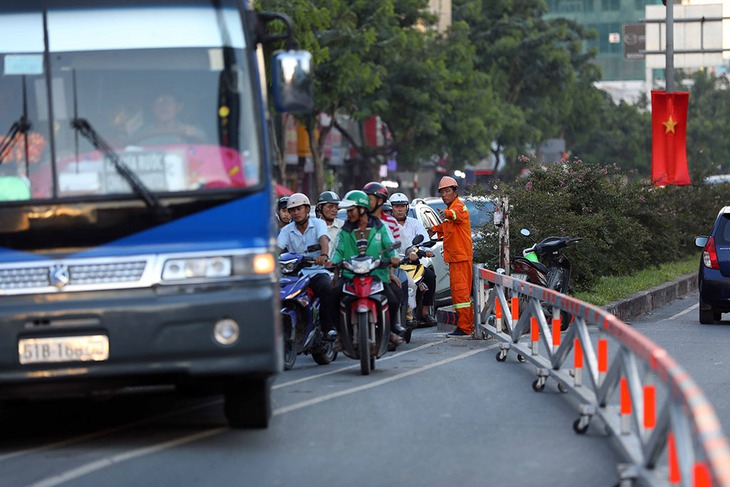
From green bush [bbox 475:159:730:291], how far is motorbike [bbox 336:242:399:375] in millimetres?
7819

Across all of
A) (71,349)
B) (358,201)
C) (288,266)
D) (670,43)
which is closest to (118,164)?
(71,349)

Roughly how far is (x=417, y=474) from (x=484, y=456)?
28.4 inches

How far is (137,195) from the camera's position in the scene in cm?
941

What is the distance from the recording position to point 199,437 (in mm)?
10086

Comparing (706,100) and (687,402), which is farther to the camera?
(706,100)

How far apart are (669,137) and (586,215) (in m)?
10.1

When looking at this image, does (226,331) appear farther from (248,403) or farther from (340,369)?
(340,369)

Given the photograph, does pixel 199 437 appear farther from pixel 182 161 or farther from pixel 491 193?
pixel 491 193

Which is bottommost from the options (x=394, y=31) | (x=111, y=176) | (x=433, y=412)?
(x=433, y=412)

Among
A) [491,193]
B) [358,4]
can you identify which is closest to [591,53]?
[358,4]

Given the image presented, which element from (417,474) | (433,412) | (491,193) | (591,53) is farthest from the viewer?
(591,53)

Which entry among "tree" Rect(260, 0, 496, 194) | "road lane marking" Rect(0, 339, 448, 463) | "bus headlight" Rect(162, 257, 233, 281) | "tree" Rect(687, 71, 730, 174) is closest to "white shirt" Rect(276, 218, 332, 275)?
"road lane marking" Rect(0, 339, 448, 463)

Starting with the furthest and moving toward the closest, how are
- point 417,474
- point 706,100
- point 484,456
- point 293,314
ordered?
point 706,100, point 293,314, point 484,456, point 417,474

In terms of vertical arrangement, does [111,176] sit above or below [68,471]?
above
